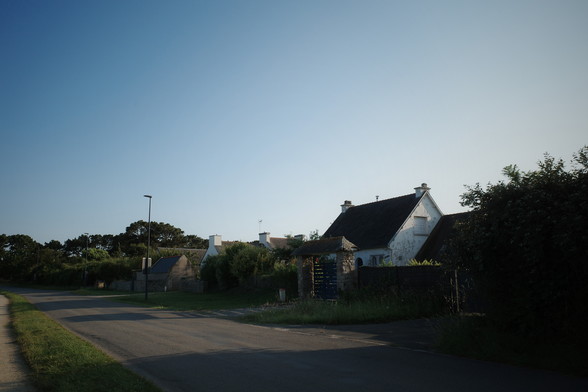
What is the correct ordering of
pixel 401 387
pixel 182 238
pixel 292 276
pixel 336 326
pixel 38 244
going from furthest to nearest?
pixel 38 244 < pixel 182 238 < pixel 292 276 < pixel 336 326 < pixel 401 387

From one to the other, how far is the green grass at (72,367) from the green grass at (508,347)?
20.9ft

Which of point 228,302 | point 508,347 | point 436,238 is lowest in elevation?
point 228,302

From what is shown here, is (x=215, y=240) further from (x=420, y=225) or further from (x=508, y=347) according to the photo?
(x=508, y=347)

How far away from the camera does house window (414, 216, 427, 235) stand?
33294 mm

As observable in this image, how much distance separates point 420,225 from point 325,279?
1453 centimetres

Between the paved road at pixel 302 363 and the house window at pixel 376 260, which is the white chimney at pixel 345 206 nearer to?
the house window at pixel 376 260

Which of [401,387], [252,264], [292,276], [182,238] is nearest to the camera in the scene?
[401,387]

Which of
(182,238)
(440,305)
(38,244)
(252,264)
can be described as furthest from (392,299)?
(38,244)

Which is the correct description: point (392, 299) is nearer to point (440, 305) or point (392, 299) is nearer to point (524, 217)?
point (440, 305)

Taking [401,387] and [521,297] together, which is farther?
[521,297]

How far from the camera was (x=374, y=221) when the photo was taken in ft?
118

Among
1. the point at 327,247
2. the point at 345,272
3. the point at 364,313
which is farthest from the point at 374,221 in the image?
the point at 364,313

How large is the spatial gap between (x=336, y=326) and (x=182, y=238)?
283ft

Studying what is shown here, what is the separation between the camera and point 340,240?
66.9 feet
